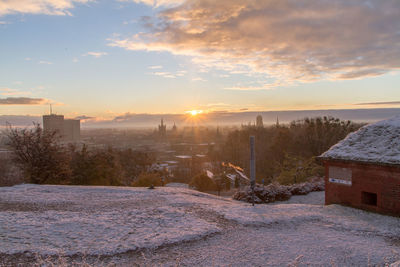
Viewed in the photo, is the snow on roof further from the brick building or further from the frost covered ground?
the frost covered ground

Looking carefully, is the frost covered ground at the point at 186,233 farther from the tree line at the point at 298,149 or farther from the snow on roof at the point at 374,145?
the tree line at the point at 298,149

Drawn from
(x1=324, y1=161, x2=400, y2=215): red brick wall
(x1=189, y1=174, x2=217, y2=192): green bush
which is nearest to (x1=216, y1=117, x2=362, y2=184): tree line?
(x1=189, y1=174, x2=217, y2=192): green bush

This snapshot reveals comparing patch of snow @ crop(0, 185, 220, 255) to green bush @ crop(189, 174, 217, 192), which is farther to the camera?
green bush @ crop(189, 174, 217, 192)

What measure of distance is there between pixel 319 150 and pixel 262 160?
9.89 meters

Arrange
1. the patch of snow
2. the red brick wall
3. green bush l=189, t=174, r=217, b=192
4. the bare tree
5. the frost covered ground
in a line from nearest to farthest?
the frost covered ground < the patch of snow < the red brick wall < the bare tree < green bush l=189, t=174, r=217, b=192

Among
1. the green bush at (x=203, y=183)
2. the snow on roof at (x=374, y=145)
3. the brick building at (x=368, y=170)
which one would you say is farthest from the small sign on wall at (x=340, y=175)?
the green bush at (x=203, y=183)

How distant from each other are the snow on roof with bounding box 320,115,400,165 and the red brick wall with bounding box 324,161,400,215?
37cm

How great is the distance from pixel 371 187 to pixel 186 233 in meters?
9.56

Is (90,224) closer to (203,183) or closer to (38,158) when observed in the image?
(38,158)

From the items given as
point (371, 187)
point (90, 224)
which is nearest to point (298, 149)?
point (371, 187)

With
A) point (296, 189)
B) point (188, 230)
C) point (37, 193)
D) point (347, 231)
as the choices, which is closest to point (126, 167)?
point (37, 193)

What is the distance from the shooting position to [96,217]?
1057 cm

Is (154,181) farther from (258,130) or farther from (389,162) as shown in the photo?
(258,130)

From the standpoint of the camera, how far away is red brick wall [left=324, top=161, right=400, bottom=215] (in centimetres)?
1146
